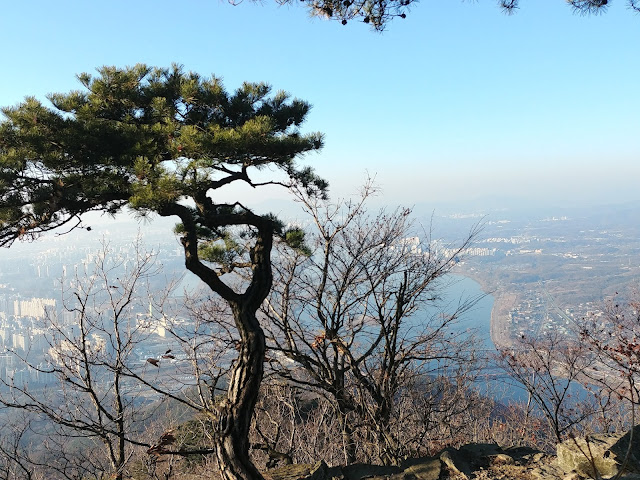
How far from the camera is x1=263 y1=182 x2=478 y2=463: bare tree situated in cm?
489

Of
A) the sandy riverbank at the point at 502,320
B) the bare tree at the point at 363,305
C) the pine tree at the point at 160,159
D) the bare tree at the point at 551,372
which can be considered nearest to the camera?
the pine tree at the point at 160,159

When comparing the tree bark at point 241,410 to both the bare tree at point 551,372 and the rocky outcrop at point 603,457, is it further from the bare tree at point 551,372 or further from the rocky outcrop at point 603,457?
the bare tree at point 551,372

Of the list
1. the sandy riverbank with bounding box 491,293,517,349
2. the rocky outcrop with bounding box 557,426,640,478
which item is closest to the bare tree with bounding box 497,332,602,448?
the rocky outcrop with bounding box 557,426,640,478

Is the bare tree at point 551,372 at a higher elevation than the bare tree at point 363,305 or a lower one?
lower

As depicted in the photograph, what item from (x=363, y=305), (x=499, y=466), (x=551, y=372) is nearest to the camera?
(x=499, y=466)

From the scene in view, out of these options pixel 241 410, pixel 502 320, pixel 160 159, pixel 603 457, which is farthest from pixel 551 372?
pixel 502 320

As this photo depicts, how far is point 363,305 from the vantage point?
5621 mm

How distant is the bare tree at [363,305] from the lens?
489cm

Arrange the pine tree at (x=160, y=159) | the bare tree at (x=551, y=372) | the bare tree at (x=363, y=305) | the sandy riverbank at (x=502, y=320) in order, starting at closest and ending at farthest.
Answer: the pine tree at (x=160, y=159), the bare tree at (x=363, y=305), the bare tree at (x=551, y=372), the sandy riverbank at (x=502, y=320)

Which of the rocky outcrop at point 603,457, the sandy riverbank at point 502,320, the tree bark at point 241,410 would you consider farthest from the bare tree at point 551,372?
the sandy riverbank at point 502,320

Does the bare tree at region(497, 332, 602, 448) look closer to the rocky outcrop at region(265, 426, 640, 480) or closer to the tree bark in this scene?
the rocky outcrop at region(265, 426, 640, 480)

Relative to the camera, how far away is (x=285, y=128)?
3650 millimetres

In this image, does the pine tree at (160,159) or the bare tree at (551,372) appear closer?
the pine tree at (160,159)

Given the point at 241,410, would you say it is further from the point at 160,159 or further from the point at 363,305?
the point at 363,305
